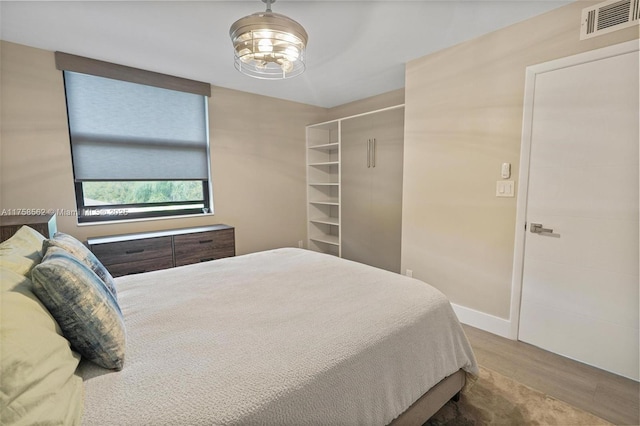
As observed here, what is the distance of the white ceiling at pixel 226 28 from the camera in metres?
1.94

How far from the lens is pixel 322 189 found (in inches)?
184

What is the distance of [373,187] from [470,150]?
1479 mm

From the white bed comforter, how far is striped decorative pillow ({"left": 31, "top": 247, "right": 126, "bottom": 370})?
0.06 meters

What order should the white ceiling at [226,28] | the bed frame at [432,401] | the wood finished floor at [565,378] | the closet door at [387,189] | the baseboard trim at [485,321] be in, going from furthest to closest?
the closet door at [387,189]
the baseboard trim at [485,321]
the white ceiling at [226,28]
the wood finished floor at [565,378]
the bed frame at [432,401]

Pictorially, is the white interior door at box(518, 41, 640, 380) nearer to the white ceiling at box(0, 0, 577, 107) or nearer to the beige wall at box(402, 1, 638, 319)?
the beige wall at box(402, 1, 638, 319)

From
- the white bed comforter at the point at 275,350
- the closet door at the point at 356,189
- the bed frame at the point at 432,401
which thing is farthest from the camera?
the closet door at the point at 356,189

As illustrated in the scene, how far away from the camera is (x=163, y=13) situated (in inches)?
78.6

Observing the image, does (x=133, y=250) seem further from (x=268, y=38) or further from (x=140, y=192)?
(x=268, y=38)

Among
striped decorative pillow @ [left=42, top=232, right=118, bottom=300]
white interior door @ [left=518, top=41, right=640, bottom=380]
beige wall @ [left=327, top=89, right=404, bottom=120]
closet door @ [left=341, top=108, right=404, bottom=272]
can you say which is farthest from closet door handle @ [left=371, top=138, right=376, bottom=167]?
striped decorative pillow @ [left=42, top=232, right=118, bottom=300]

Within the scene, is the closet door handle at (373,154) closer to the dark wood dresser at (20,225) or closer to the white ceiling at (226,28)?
the white ceiling at (226,28)

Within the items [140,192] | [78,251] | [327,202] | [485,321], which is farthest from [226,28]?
[485,321]

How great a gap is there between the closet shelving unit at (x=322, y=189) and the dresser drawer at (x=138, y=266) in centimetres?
220

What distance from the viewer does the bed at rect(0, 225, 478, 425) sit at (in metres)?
0.85

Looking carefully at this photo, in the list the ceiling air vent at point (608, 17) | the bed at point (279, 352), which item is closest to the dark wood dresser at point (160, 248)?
the bed at point (279, 352)
